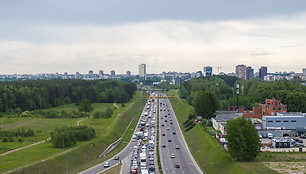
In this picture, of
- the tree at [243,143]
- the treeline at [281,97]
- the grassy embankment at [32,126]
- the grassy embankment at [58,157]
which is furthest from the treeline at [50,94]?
the tree at [243,143]

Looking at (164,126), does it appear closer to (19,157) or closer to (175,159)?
(175,159)

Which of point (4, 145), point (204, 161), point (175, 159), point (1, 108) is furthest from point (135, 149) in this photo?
point (1, 108)

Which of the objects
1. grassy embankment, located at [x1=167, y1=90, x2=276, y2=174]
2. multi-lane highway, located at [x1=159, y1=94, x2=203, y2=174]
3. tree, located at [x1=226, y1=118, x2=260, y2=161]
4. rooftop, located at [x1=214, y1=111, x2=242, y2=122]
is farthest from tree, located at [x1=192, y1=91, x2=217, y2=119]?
tree, located at [x1=226, y1=118, x2=260, y2=161]

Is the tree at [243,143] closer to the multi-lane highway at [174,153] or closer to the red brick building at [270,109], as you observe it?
the multi-lane highway at [174,153]

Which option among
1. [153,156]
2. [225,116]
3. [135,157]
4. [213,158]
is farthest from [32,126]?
[213,158]

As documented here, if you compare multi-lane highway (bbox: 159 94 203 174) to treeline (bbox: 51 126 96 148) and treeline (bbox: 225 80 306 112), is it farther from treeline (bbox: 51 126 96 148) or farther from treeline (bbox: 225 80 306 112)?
treeline (bbox: 225 80 306 112)

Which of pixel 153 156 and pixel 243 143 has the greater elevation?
pixel 243 143

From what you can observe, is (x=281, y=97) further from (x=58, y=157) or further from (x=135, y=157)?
(x=58, y=157)
